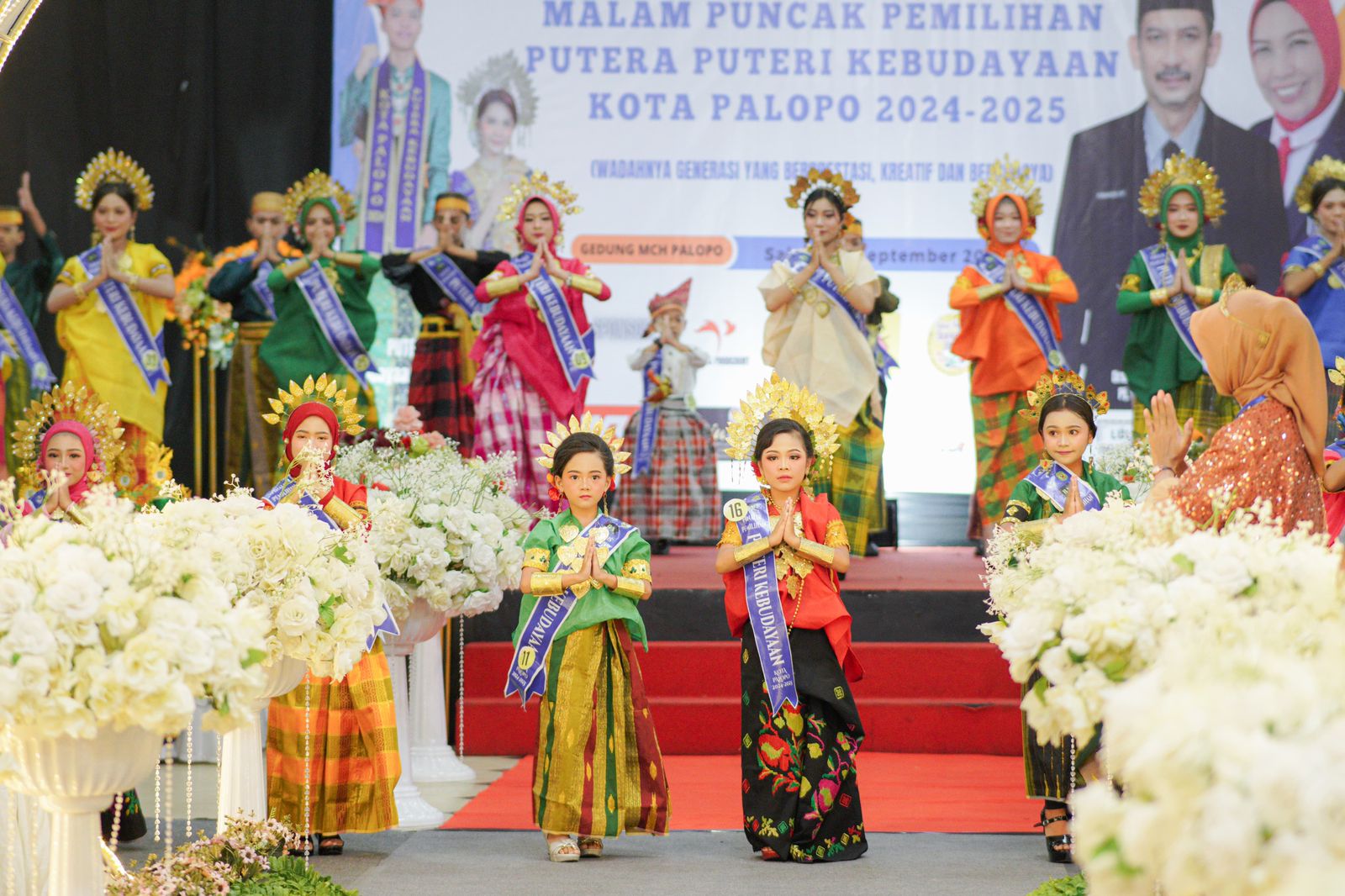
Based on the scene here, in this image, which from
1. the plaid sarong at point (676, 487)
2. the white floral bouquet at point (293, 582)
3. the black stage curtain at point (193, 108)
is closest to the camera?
the white floral bouquet at point (293, 582)

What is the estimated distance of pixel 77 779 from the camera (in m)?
2.33

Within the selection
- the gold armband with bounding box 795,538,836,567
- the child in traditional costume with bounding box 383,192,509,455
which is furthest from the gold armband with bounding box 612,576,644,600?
the child in traditional costume with bounding box 383,192,509,455

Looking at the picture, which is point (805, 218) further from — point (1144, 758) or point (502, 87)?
point (1144, 758)

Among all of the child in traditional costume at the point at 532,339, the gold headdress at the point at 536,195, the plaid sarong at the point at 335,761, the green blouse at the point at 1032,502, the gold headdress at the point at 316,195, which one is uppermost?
the gold headdress at the point at 316,195

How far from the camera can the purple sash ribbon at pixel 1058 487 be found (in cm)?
430

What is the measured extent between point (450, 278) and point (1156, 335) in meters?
3.29

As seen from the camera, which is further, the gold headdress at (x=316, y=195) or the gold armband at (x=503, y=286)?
the gold headdress at (x=316, y=195)

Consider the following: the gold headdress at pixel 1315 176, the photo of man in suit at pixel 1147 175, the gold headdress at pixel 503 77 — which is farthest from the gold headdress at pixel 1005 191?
the gold headdress at pixel 503 77

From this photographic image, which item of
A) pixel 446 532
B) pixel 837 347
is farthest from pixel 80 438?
pixel 837 347

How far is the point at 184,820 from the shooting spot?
191 inches

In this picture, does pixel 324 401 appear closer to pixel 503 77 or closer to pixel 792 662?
pixel 792 662

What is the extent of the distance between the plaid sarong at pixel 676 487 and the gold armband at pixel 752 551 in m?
3.36

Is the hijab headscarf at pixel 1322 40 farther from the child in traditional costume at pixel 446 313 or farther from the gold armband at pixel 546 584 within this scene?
the gold armband at pixel 546 584

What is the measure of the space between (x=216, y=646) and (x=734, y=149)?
21.2 ft
